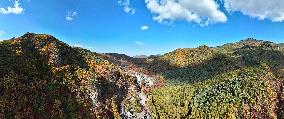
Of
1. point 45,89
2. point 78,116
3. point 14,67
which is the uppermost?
point 14,67

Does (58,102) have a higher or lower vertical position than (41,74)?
lower

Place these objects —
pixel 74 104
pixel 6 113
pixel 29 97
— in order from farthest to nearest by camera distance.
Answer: pixel 74 104
pixel 29 97
pixel 6 113

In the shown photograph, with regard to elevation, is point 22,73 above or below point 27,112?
above

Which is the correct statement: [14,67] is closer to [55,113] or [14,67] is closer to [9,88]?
[9,88]

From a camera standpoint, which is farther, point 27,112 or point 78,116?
point 78,116

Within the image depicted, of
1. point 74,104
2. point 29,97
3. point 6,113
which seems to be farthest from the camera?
point 74,104

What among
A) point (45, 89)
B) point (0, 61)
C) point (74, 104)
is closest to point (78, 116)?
point (74, 104)

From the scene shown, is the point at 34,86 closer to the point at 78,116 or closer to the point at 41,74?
the point at 41,74

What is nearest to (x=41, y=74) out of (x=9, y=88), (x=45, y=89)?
(x=45, y=89)

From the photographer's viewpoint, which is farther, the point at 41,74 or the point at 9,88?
the point at 41,74
